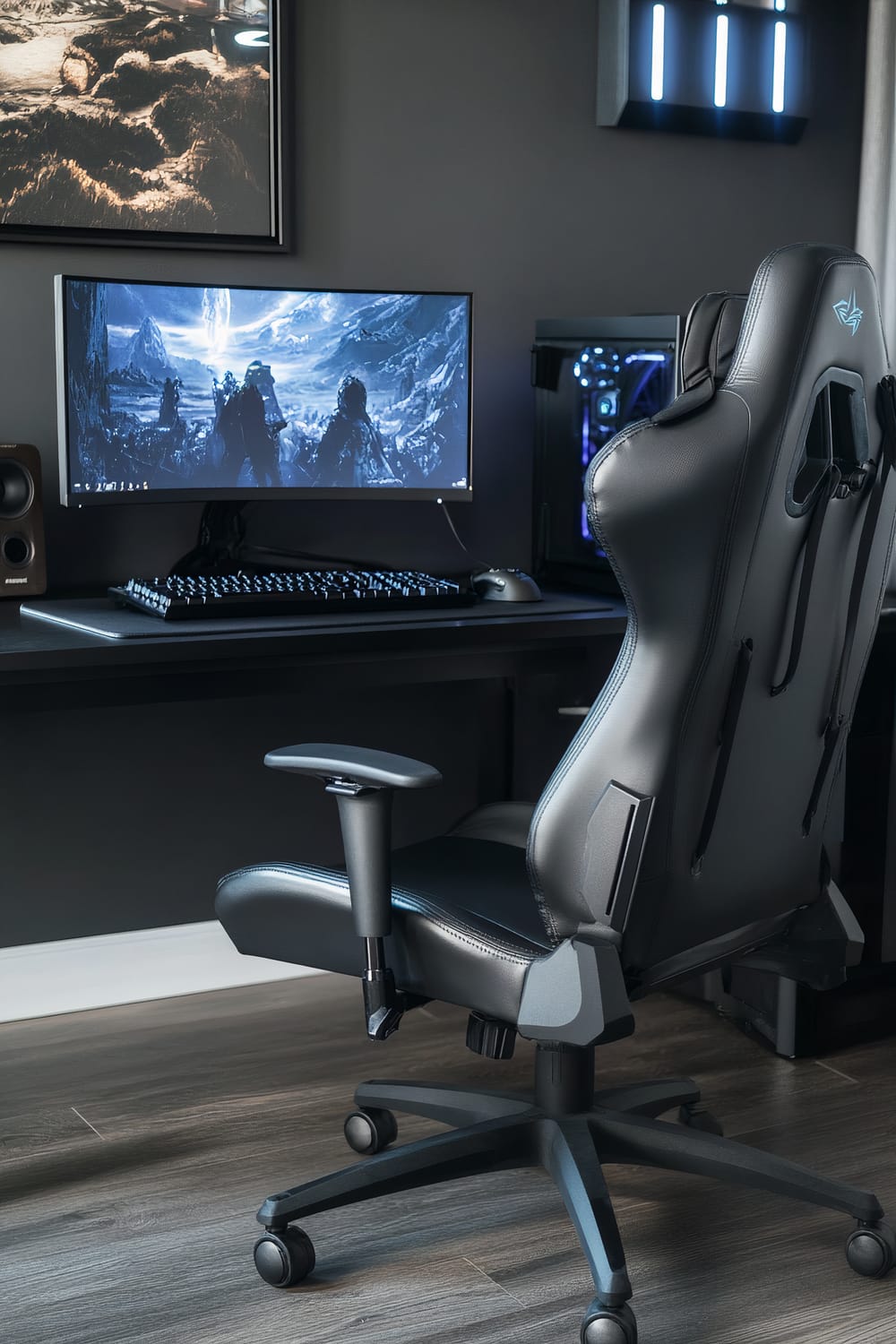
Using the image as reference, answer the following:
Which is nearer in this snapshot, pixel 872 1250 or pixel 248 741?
pixel 872 1250

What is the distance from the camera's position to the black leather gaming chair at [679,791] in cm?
144

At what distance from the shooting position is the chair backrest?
1.43 meters

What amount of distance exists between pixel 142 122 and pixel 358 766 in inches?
56.3

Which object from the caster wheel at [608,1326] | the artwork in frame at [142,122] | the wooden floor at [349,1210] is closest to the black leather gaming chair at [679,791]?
the caster wheel at [608,1326]

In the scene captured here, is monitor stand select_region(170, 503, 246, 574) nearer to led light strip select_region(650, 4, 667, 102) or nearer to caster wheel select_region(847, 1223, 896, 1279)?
led light strip select_region(650, 4, 667, 102)

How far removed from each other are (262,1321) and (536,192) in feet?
6.68

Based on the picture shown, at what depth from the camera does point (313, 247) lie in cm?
264

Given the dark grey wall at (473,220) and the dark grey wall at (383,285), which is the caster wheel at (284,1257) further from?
the dark grey wall at (473,220)

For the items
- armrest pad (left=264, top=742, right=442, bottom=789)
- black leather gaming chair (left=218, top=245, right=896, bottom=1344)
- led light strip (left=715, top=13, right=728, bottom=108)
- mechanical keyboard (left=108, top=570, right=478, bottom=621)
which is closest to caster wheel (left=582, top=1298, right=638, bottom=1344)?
black leather gaming chair (left=218, top=245, right=896, bottom=1344)

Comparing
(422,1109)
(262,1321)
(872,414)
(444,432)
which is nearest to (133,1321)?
(262,1321)

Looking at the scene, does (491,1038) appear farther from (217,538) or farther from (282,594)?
(217,538)

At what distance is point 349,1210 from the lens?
1957 mm

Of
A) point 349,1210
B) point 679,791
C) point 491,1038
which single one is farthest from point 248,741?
point 679,791

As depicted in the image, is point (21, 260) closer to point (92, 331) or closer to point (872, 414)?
point (92, 331)
